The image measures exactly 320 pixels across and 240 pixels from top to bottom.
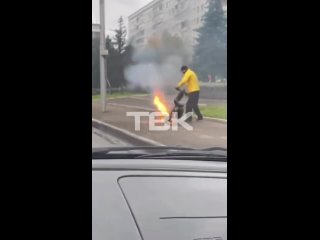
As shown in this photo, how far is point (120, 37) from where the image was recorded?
3.13 metres

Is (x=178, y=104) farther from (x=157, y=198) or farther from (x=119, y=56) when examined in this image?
(x=157, y=198)

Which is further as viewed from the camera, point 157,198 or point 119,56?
point 119,56

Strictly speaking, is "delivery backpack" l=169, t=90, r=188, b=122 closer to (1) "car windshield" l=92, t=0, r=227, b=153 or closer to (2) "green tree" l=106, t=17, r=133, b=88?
(1) "car windshield" l=92, t=0, r=227, b=153

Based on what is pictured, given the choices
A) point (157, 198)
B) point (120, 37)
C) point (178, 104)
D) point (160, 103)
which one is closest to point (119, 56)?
point (120, 37)

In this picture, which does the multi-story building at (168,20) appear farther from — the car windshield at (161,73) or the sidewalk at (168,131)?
the sidewalk at (168,131)

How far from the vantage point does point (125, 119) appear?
355 cm

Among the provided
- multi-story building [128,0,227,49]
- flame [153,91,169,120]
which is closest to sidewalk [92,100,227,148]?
flame [153,91,169,120]

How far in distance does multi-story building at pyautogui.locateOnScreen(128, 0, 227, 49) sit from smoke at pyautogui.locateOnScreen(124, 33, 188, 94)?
110mm

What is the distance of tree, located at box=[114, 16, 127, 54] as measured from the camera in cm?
305

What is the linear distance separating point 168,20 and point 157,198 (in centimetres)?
146
